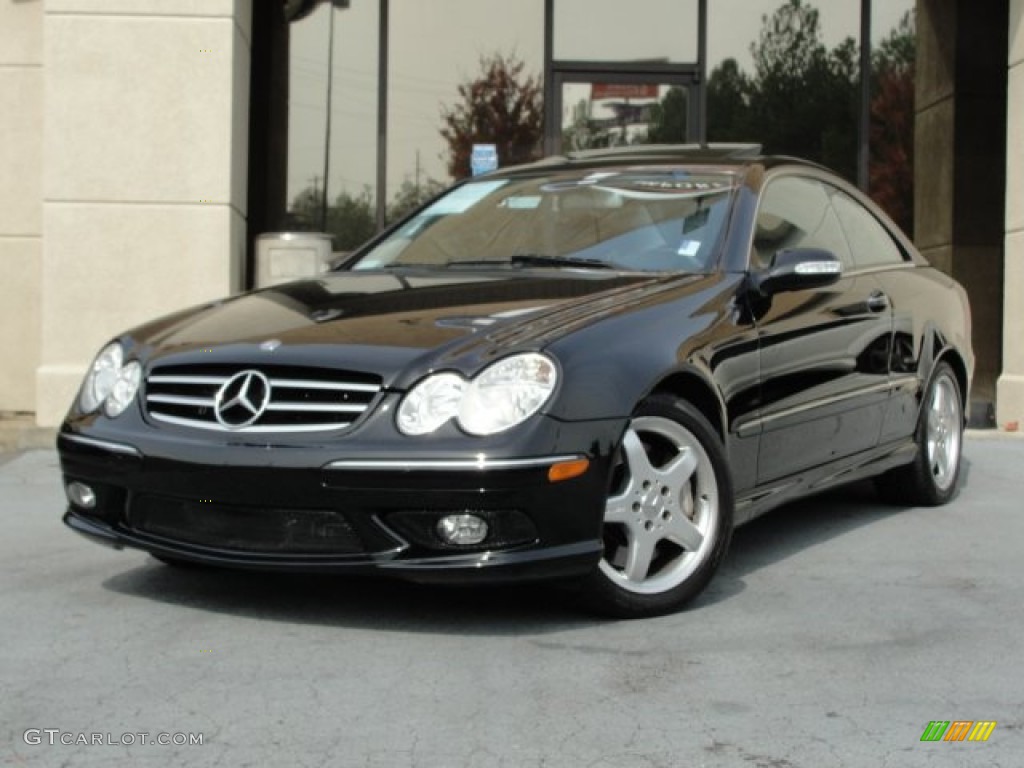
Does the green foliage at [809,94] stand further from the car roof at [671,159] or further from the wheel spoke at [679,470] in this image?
the wheel spoke at [679,470]

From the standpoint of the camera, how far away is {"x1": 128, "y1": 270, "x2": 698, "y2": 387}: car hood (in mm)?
4023

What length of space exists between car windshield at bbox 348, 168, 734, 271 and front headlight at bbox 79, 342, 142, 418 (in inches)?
48.0

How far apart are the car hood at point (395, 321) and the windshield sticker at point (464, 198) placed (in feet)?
2.68

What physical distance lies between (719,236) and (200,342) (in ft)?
5.80

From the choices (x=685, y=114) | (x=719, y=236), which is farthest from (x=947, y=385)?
(x=685, y=114)

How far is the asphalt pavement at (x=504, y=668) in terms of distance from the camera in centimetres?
316

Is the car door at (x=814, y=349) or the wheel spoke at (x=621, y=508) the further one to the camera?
the car door at (x=814, y=349)

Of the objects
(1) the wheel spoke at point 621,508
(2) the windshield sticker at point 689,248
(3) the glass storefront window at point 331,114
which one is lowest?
(1) the wheel spoke at point 621,508

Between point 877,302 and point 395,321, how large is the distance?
7.32 feet

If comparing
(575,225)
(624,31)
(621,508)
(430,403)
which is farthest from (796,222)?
(624,31)

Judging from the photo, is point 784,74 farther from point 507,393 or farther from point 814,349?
point 507,393

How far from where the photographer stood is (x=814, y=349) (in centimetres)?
511
